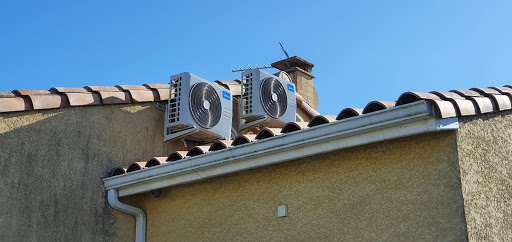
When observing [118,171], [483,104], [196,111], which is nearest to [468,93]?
[483,104]

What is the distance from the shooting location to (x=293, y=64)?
492 inches

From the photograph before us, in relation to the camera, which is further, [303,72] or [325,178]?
[303,72]

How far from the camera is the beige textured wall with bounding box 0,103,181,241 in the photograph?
7.04 meters

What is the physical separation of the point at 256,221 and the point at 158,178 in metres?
1.30

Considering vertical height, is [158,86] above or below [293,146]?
above

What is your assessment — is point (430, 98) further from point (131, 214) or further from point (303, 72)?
point (303, 72)

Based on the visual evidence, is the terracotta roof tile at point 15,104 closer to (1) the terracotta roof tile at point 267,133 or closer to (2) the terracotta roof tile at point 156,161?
(2) the terracotta roof tile at point 156,161

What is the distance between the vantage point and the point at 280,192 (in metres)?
6.73

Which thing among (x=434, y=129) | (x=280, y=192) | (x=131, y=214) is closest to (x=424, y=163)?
(x=434, y=129)

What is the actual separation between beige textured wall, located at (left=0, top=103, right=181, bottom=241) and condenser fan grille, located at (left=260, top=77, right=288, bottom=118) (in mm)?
1891

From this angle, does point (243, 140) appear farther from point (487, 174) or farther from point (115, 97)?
point (487, 174)

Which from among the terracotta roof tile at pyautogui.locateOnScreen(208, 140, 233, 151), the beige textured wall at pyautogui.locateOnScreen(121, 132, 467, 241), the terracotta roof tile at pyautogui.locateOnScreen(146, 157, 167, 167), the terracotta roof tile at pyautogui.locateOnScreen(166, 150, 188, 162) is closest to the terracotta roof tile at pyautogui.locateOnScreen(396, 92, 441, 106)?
the beige textured wall at pyautogui.locateOnScreen(121, 132, 467, 241)

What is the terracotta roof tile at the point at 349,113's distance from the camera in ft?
19.3

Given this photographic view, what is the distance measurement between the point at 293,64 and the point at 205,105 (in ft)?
13.9
